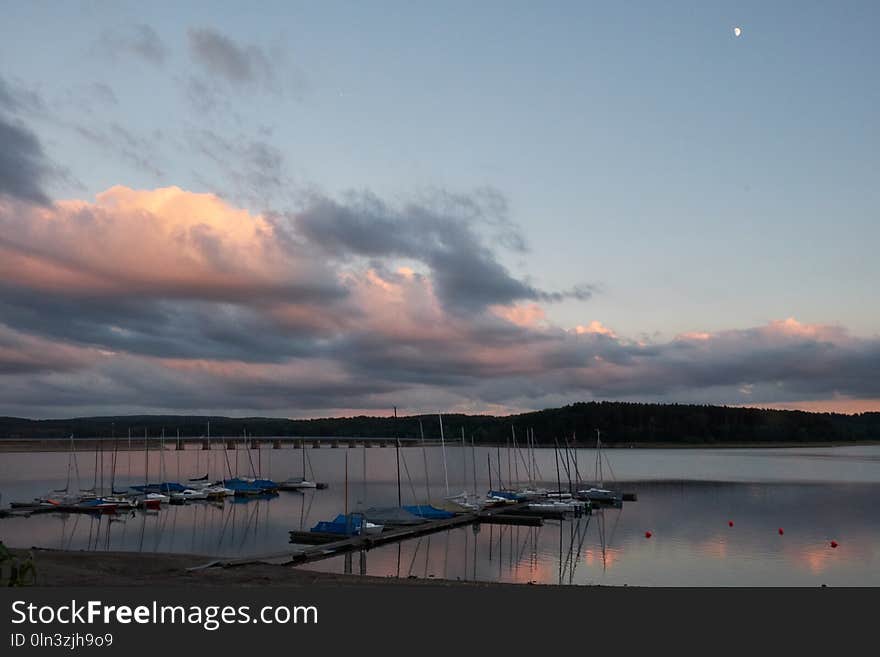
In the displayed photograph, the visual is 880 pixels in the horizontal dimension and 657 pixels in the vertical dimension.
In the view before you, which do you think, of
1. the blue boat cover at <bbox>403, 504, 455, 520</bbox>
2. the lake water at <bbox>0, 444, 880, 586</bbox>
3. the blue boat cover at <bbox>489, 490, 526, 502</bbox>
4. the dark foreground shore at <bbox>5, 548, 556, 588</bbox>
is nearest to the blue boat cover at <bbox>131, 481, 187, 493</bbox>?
the lake water at <bbox>0, 444, 880, 586</bbox>

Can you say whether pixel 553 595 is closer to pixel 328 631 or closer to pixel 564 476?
pixel 328 631

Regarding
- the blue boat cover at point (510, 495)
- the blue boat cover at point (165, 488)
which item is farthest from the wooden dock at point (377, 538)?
the blue boat cover at point (165, 488)

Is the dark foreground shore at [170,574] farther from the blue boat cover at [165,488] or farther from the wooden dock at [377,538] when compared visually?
the blue boat cover at [165,488]

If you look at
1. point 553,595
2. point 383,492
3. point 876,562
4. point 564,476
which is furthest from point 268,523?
point 564,476

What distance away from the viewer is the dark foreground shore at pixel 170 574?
31.5m

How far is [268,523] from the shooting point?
77.1 meters

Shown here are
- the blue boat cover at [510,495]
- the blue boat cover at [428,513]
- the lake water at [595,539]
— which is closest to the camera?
the lake water at [595,539]

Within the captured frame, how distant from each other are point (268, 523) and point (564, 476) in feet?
311

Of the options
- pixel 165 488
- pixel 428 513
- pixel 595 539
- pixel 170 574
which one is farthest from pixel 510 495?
pixel 170 574

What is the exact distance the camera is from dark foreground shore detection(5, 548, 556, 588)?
31.5 meters

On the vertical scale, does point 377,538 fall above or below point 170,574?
below

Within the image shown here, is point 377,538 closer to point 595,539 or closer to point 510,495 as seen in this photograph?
point 595,539

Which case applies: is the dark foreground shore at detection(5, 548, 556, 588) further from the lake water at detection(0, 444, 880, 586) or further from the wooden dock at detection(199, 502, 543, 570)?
the lake water at detection(0, 444, 880, 586)

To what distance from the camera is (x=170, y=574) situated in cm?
3481
